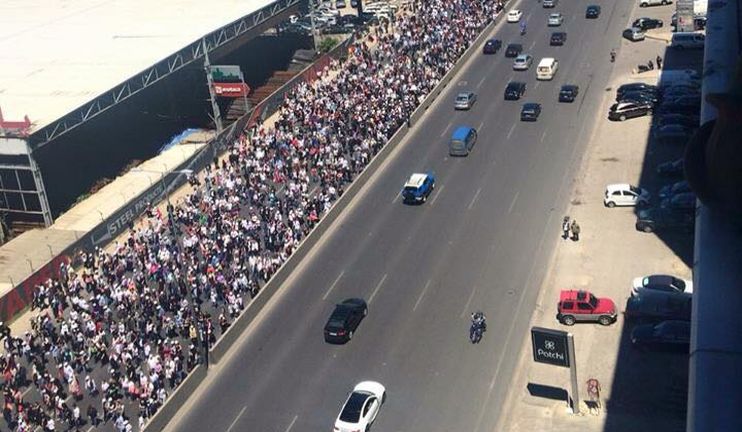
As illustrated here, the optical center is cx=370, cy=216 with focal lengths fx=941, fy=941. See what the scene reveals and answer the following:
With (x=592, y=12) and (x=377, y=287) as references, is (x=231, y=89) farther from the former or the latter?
(x=592, y=12)

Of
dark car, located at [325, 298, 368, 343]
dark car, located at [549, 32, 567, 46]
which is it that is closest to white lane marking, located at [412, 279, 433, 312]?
dark car, located at [325, 298, 368, 343]

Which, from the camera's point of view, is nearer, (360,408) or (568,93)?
(360,408)

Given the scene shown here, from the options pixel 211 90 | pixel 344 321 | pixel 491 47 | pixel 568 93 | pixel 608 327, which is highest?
pixel 211 90

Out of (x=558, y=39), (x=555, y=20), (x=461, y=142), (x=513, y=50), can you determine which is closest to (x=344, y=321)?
(x=461, y=142)

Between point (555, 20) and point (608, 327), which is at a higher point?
point (555, 20)

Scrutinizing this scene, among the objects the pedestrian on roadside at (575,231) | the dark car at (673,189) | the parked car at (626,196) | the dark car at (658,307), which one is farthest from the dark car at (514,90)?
the dark car at (658,307)

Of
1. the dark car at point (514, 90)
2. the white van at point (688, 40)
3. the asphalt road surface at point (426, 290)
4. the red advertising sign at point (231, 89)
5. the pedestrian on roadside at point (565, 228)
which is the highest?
the red advertising sign at point (231, 89)

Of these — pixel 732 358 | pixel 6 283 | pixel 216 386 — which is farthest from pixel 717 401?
pixel 6 283

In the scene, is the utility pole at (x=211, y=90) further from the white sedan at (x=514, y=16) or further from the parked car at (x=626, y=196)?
the white sedan at (x=514, y=16)
